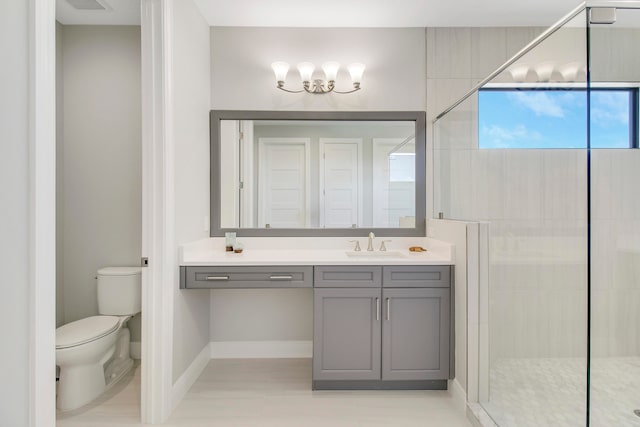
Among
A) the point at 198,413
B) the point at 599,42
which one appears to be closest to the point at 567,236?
the point at 599,42

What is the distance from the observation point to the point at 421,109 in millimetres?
2742

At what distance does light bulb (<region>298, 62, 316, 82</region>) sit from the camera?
2621 mm

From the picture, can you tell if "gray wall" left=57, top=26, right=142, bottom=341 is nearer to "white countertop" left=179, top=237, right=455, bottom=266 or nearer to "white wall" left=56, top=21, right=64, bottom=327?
"white wall" left=56, top=21, right=64, bottom=327

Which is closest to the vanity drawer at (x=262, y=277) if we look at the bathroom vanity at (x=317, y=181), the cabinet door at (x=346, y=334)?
the cabinet door at (x=346, y=334)

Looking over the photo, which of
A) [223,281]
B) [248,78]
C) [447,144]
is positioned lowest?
[223,281]

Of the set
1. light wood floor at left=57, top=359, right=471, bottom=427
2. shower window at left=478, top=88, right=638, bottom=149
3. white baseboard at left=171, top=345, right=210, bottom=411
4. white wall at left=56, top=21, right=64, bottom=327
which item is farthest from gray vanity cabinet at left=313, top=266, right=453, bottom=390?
white wall at left=56, top=21, right=64, bottom=327

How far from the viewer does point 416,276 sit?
219 cm

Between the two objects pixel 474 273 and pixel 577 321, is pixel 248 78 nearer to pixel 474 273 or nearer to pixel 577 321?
pixel 474 273

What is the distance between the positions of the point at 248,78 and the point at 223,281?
1616 mm

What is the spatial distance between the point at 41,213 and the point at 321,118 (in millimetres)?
2004

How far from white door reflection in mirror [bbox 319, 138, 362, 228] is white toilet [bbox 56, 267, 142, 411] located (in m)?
1.51

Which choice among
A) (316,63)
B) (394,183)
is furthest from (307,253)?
(316,63)

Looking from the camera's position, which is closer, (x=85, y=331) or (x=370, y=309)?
(x=85, y=331)

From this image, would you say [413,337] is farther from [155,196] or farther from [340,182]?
[155,196]
